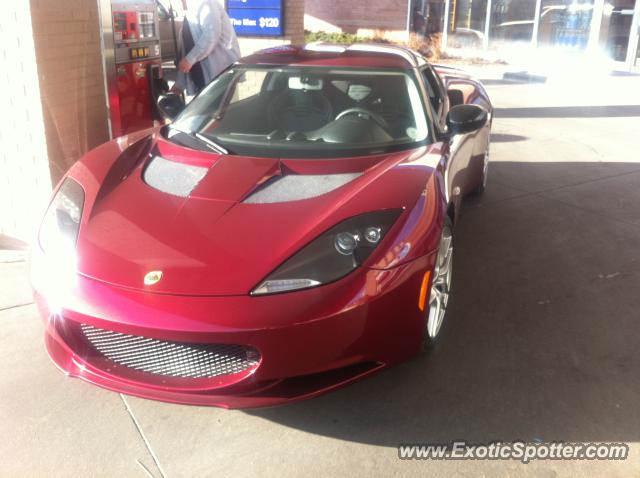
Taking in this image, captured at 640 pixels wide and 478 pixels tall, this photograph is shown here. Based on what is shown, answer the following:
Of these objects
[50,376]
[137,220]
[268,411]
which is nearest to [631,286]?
[268,411]

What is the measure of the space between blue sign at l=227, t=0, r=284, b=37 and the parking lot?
692cm

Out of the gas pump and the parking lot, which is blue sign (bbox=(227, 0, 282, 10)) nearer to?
the gas pump

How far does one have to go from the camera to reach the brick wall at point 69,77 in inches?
177

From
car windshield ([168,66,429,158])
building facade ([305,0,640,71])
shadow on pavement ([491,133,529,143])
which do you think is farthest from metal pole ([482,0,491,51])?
car windshield ([168,66,429,158])

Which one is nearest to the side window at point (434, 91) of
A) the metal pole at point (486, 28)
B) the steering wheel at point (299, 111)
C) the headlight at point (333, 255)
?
the steering wheel at point (299, 111)

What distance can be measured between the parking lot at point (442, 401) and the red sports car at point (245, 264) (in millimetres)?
275

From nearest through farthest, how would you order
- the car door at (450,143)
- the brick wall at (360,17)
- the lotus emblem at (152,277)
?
1. the lotus emblem at (152,277)
2. the car door at (450,143)
3. the brick wall at (360,17)

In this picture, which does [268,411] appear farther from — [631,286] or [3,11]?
[3,11]

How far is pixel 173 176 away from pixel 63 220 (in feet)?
1.80

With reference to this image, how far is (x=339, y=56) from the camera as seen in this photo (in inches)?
164

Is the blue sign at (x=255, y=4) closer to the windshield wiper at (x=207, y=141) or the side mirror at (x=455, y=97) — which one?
the side mirror at (x=455, y=97)

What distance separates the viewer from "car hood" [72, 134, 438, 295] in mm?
2565

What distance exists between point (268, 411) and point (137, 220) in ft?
3.32

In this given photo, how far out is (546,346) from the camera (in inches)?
136
